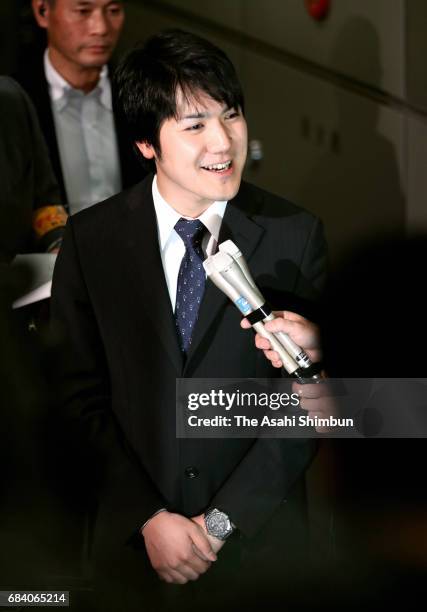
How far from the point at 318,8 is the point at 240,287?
76 centimetres

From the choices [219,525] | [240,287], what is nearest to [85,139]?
[240,287]

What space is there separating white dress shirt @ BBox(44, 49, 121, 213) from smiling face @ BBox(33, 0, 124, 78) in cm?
4

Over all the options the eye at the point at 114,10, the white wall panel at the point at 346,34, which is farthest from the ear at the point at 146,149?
the white wall panel at the point at 346,34

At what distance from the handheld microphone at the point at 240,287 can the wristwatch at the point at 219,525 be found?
0.35 meters

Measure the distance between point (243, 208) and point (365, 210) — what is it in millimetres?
369

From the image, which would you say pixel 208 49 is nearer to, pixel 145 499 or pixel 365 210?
pixel 365 210

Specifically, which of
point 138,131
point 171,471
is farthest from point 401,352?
point 138,131

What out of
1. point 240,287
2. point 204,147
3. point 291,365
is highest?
point 204,147

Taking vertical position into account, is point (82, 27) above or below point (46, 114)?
above

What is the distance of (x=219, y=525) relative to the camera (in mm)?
1355

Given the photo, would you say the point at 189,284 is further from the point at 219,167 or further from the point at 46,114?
the point at 46,114

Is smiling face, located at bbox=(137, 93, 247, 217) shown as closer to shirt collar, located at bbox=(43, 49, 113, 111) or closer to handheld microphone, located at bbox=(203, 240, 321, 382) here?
handheld microphone, located at bbox=(203, 240, 321, 382)

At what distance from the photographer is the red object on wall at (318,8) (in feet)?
5.20

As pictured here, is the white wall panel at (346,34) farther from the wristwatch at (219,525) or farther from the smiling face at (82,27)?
the wristwatch at (219,525)
